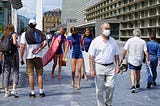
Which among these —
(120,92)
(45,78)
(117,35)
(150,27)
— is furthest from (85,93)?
(117,35)

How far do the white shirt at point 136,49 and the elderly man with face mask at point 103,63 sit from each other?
8.98 feet

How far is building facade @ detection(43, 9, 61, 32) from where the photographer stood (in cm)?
17204

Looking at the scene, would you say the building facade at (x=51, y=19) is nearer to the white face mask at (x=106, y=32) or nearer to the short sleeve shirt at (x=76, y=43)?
the short sleeve shirt at (x=76, y=43)

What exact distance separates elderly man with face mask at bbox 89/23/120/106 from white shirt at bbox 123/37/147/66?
274 centimetres

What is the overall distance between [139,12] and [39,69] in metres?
52.9

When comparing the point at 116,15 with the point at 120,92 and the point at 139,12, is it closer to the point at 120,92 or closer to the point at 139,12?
the point at 139,12

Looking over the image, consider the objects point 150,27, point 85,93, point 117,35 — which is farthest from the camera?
point 117,35

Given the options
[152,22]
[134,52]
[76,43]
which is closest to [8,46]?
[76,43]

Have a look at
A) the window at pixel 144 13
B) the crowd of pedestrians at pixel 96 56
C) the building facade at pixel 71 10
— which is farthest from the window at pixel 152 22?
the building facade at pixel 71 10

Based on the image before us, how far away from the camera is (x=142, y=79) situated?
12.1 meters

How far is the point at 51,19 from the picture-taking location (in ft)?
592

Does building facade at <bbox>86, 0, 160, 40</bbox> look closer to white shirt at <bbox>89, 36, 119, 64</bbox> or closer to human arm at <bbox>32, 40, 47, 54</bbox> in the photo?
human arm at <bbox>32, 40, 47, 54</bbox>

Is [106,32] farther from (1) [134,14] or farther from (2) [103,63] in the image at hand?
(1) [134,14]

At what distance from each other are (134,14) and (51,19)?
397ft
